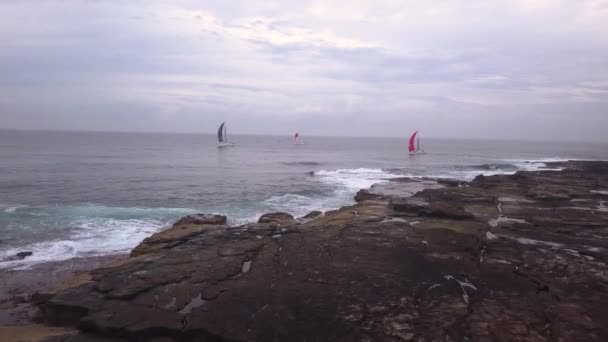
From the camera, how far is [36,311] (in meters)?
11.6

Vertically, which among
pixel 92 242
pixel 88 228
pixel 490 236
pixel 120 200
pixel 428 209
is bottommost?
pixel 92 242

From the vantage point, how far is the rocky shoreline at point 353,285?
930 cm

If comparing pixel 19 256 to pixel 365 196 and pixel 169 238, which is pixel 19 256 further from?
pixel 365 196

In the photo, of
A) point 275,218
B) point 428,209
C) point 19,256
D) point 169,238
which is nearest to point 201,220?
point 275,218

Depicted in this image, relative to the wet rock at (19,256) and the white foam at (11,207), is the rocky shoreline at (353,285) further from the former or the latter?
the white foam at (11,207)

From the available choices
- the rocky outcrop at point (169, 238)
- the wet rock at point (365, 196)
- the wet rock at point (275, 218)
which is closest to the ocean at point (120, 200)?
the wet rock at point (365, 196)

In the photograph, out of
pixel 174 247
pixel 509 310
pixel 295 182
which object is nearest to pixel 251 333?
pixel 509 310

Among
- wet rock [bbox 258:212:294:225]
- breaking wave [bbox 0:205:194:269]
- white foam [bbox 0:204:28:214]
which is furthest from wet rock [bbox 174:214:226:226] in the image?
white foam [bbox 0:204:28:214]

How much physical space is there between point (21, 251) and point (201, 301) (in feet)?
38.9

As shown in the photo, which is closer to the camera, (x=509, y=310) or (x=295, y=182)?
(x=509, y=310)

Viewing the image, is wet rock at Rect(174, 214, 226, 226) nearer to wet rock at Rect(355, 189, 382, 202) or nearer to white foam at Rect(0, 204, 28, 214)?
wet rock at Rect(355, 189, 382, 202)

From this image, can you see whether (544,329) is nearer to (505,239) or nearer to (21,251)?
(505,239)

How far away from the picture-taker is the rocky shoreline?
30.5 ft

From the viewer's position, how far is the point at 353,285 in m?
11.6
